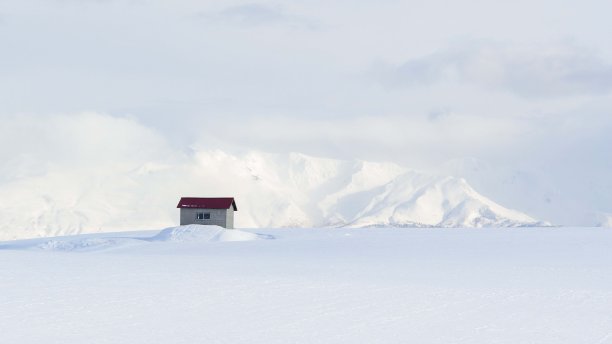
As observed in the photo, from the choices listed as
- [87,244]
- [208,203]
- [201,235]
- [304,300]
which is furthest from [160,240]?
[304,300]

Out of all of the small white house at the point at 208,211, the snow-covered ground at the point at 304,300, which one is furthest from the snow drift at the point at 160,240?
the snow-covered ground at the point at 304,300

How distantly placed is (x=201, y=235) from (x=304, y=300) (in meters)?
41.7

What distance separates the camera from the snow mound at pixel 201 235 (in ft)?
217

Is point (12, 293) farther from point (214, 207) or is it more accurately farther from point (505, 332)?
point (214, 207)

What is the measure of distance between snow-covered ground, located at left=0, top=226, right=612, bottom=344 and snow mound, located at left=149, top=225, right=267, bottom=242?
22.3 m

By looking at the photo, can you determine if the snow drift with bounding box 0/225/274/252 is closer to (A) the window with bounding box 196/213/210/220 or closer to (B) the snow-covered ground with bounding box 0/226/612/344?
(A) the window with bounding box 196/213/210/220

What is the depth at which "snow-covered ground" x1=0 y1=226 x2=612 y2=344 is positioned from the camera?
21531 millimetres

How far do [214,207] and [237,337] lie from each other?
5776 cm

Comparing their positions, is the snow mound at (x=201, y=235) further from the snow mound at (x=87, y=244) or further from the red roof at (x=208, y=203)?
the red roof at (x=208, y=203)

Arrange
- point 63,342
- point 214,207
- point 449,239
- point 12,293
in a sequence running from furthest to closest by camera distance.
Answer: point 214,207 → point 449,239 → point 12,293 → point 63,342

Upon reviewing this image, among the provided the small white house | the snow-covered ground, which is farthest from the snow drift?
the snow-covered ground

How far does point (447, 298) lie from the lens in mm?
26828

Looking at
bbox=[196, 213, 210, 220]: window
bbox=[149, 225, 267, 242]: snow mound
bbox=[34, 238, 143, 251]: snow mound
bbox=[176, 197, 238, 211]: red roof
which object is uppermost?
bbox=[176, 197, 238, 211]: red roof

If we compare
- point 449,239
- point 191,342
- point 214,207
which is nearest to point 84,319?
point 191,342
